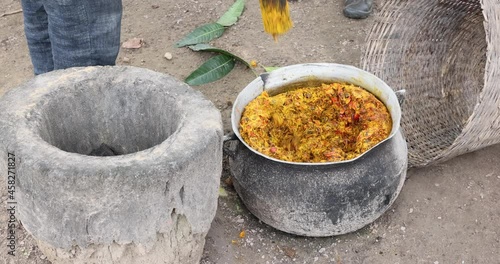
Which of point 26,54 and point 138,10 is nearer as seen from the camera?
point 26,54

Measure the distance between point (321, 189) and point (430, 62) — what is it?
1.33m

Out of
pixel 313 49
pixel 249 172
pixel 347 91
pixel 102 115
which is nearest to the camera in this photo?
pixel 102 115

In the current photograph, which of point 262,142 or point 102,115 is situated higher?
point 102,115

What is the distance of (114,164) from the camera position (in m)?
1.81

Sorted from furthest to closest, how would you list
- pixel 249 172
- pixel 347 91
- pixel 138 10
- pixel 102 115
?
pixel 138 10
pixel 347 91
pixel 249 172
pixel 102 115

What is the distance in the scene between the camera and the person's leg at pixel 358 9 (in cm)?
388

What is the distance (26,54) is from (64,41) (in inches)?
57.0

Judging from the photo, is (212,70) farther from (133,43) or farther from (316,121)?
(316,121)

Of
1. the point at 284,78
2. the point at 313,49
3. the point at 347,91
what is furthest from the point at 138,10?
the point at 347,91

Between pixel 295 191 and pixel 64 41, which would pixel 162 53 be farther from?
pixel 295 191

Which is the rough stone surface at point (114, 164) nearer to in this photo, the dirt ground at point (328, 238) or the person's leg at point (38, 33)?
the dirt ground at point (328, 238)

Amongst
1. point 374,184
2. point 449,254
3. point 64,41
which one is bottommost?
point 449,254

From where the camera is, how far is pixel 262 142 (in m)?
2.48

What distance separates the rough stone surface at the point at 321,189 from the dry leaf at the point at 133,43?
145 centimetres
